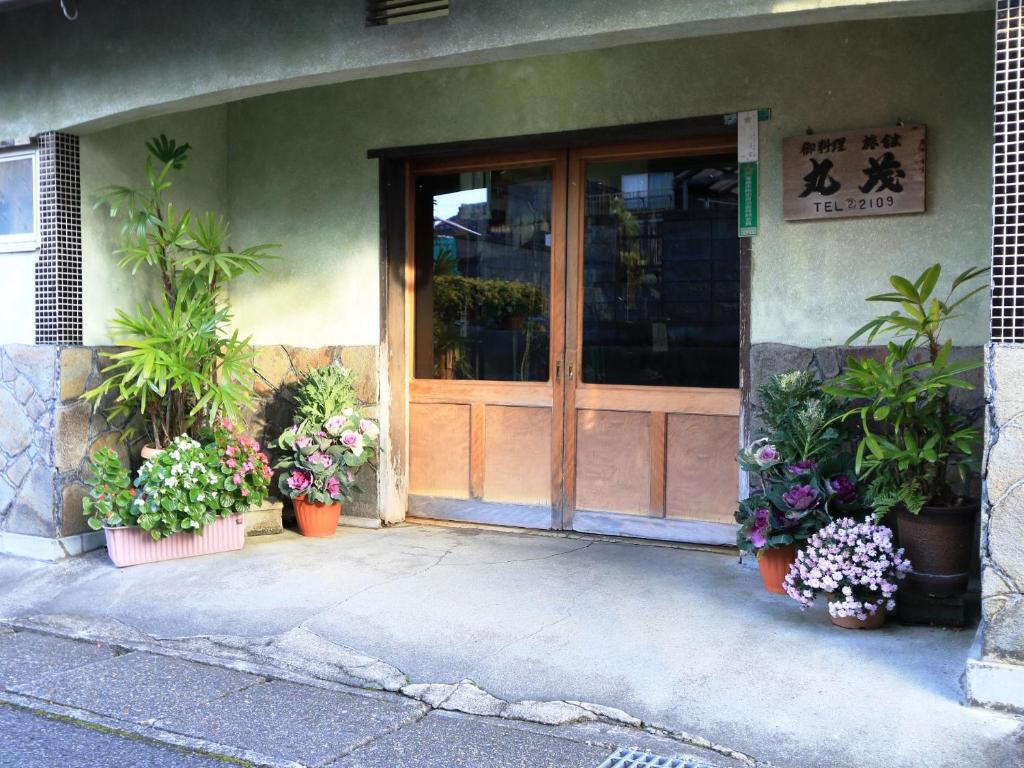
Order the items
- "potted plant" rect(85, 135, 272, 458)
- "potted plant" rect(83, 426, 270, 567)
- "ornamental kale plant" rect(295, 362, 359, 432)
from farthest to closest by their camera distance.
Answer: "ornamental kale plant" rect(295, 362, 359, 432) → "potted plant" rect(85, 135, 272, 458) → "potted plant" rect(83, 426, 270, 567)

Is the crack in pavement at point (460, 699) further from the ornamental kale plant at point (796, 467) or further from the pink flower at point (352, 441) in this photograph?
the pink flower at point (352, 441)

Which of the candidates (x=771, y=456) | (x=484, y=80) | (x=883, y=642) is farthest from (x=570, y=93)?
(x=883, y=642)

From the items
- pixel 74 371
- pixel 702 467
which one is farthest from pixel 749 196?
pixel 74 371

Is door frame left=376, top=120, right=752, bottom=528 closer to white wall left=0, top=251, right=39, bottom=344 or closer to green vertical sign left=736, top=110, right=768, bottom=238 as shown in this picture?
green vertical sign left=736, top=110, right=768, bottom=238

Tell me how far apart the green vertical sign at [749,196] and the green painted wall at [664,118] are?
0.05m

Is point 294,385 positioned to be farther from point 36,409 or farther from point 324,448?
point 36,409

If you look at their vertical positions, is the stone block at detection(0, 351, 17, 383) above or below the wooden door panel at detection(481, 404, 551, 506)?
above

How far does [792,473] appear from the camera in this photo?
4633 millimetres

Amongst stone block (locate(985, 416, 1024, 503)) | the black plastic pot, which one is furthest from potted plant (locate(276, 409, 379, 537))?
stone block (locate(985, 416, 1024, 503))

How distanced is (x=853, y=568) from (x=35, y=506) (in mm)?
4727

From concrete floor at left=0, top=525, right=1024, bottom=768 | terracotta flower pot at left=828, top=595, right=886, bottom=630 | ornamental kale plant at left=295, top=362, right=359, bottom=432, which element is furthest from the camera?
ornamental kale plant at left=295, top=362, right=359, bottom=432

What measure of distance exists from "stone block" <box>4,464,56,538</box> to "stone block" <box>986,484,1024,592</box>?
505 cm

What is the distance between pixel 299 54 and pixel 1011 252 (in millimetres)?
3512

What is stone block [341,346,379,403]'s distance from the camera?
6.46 m
